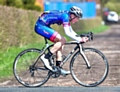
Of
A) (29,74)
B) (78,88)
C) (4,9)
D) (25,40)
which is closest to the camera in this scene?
(78,88)

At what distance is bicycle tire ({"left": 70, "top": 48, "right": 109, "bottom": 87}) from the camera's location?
31.2 feet

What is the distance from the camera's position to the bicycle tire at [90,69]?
31.2 ft

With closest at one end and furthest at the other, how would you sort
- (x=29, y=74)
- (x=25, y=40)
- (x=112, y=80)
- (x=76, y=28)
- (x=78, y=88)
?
(x=78, y=88) → (x=29, y=74) → (x=112, y=80) → (x=25, y=40) → (x=76, y=28)

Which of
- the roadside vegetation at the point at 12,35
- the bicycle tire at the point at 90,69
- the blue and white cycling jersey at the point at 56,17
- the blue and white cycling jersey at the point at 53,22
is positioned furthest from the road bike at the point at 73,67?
the roadside vegetation at the point at 12,35

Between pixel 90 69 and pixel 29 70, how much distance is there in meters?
1.23

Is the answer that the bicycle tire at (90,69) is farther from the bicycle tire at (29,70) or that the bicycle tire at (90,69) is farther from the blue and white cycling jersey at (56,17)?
the blue and white cycling jersey at (56,17)

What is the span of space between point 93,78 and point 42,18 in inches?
60.5

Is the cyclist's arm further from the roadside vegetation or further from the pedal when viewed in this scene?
the roadside vegetation

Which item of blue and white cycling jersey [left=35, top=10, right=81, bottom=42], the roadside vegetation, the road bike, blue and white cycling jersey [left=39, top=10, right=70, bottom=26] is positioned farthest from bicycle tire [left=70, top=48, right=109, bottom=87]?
the roadside vegetation

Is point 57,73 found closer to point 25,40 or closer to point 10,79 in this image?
point 10,79

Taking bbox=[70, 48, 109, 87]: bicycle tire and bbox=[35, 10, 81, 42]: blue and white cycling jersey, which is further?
bbox=[70, 48, 109, 87]: bicycle tire

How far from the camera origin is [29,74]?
394 inches

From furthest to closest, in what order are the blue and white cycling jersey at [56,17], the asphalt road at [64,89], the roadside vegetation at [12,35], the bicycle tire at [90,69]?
the roadside vegetation at [12,35]
the bicycle tire at [90,69]
the blue and white cycling jersey at [56,17]
the asphalt road at [64,89]

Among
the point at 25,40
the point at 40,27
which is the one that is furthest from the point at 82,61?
the point at 25,40
